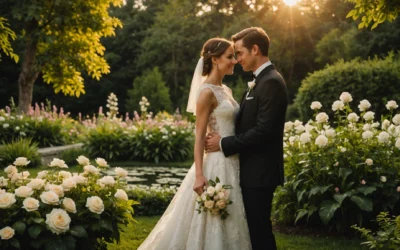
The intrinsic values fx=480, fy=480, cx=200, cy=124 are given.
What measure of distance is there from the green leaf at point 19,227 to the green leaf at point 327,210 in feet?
10.7

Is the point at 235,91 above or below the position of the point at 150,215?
above

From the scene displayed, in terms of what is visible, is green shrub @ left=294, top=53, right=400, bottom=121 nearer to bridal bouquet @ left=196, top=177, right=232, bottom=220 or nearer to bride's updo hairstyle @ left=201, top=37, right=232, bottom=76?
bride's updo hairstyle @ left=201, top=37, right=232, bottom=76

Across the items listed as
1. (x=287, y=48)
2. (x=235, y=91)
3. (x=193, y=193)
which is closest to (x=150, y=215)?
(x=193, y=193)

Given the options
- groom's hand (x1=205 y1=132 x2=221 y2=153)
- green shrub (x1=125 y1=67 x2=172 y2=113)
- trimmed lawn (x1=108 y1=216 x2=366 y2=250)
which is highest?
green shrub (x1=125 y1=67 x2=172 y2=113)

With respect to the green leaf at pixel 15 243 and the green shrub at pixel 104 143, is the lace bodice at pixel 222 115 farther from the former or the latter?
the green shrub at pixel 104 143

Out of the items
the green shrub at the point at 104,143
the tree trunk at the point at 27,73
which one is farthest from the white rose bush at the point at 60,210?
the tree trunk at the point at 27,73

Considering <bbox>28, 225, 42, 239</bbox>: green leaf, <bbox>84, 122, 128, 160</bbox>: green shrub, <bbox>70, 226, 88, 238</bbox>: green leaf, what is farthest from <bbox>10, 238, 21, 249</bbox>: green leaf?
<bbox>84, 122, 128, 160</bbox>: green shrub

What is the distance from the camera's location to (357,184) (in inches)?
227

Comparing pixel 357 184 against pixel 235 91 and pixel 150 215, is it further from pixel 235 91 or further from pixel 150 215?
pixel 235 91

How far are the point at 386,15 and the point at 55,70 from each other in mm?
13634

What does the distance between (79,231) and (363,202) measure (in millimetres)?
3223

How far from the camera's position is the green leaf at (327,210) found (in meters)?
5.45

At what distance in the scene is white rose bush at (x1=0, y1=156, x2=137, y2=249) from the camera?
149 inches

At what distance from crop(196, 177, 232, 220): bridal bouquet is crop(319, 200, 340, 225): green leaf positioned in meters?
1.85
